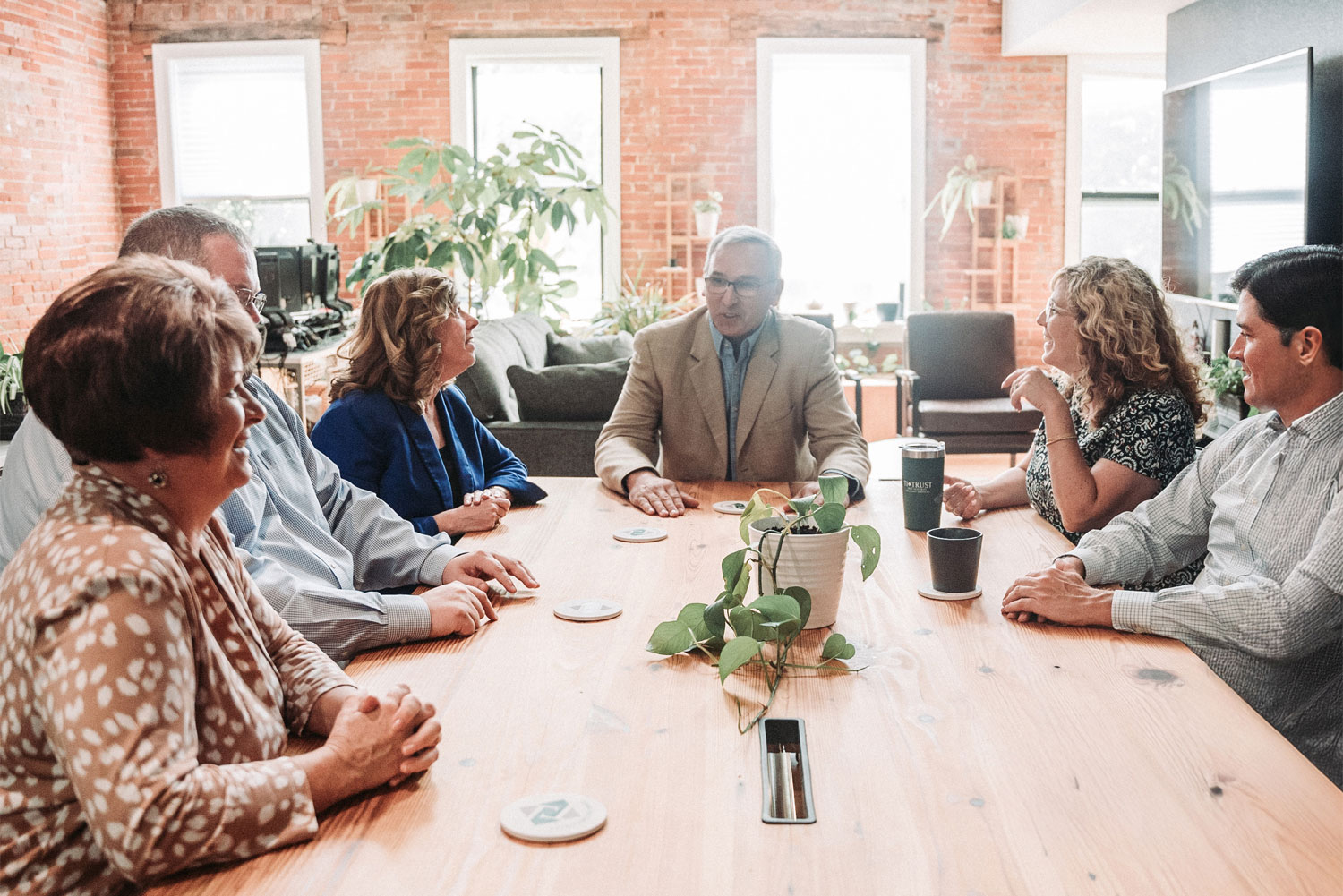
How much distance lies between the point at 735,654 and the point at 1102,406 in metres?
1.44

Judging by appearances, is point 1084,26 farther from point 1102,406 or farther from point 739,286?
point 1102,406

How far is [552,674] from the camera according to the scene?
1.51m

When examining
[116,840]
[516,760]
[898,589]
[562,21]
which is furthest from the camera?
[562,21]

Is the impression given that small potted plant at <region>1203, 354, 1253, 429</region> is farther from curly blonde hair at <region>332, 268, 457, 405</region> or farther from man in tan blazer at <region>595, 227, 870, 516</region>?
curly blonde hair at <region>332, 268, 457, 405</region>

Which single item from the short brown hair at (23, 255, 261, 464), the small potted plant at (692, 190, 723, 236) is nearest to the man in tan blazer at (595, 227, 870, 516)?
the short brown hair at (23, 255, 261, 464)

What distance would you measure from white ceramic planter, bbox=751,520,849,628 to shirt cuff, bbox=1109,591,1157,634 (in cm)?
40

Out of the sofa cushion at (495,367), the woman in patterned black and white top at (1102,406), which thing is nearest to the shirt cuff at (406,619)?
the woman in patterned black and white top at (1102,406)

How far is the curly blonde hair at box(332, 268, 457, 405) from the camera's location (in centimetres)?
259

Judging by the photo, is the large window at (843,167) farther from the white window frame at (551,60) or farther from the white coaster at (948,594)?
the white coaster at (948,594)

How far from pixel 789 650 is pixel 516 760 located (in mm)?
479

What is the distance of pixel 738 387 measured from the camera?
→ 3158 millimetres

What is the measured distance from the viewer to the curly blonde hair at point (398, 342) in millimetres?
Answer: 2594

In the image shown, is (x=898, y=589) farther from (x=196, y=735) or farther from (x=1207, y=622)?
(x=196, y=735)

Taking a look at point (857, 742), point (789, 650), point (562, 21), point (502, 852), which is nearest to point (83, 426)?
point (502, 852)
